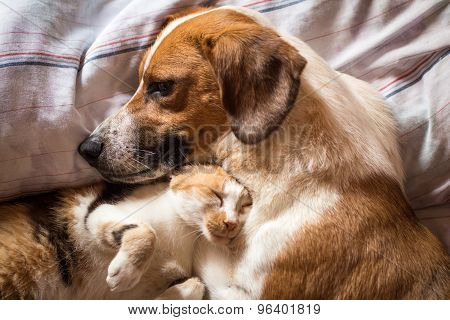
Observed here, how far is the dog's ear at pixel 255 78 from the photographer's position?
108 cm

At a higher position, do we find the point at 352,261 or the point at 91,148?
the point at 91,148

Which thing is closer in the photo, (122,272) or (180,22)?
(122,272)

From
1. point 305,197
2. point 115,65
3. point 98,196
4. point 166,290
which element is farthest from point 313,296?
point 115,65

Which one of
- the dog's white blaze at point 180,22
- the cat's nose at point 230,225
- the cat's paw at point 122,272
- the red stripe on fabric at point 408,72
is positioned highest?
the dog's white blaze at point 180,22

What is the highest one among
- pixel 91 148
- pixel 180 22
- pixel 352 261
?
pixel 180 22

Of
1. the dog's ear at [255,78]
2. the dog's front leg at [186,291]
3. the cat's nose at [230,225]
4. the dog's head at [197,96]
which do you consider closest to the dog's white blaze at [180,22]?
the dog's head at [197,96]

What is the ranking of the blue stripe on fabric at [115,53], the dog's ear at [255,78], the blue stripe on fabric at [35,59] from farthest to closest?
the blue stripe on fabric at [115,53] < the blue stripe on fabric at [35,59] < the dog's ear at [255,78]

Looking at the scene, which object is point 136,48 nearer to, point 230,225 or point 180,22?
point 180,22

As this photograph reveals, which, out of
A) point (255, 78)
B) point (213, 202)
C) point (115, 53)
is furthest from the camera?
point (115, 53)

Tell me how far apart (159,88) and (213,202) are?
0.31 meters

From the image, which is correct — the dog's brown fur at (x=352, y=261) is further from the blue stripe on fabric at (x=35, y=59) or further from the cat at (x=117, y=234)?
the blue stripe on fabric at (x=35, y=59)

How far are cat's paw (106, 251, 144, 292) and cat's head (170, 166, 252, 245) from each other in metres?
0.19

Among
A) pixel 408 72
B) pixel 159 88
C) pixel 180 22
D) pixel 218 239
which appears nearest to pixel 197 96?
pixel 159 88

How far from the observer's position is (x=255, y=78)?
1087 millimetres
